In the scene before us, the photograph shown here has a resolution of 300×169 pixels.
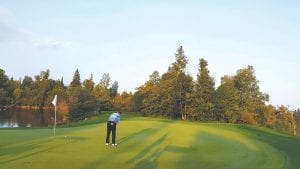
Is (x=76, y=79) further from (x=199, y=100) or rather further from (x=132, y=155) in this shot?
(x=132, y=155)

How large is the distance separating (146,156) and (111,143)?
391cm

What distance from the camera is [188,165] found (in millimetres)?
15188

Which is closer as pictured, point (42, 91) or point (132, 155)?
point (132, 155)

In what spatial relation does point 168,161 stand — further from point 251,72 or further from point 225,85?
point 251,72

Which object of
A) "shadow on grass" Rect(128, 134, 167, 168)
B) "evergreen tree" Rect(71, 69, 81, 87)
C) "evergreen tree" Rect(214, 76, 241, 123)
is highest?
"evergreen tree" Rect(71, 69, 81, 87)

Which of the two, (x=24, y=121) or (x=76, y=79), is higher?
(x=76, y=79)

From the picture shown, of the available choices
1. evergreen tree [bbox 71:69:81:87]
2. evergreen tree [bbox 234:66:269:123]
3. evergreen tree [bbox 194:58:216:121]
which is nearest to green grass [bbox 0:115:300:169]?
evergreen tree [bbox 194:58:216:121]

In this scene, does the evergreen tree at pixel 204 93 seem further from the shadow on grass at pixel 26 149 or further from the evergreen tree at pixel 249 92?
the shadow on grass at pixel 26 149

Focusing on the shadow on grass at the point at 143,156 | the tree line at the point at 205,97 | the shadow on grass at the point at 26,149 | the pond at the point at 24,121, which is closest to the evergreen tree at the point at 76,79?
the pond at the point at 24,121

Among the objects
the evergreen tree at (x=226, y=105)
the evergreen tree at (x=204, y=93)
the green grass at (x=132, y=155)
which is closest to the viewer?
the green grass at (x=132, y=155)

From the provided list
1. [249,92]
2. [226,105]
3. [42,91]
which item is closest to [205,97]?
[226,105]

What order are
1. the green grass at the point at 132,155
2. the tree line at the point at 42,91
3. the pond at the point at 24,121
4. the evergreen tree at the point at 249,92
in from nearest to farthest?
the green grass at the point at 132,155, the pond at the point at 24,121, the evergreen tree at the point at 249,92, the tree line at the point at 42,91

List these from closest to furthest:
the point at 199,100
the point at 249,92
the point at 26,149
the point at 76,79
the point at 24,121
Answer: the point at 26,149 < the point at 24,121 < the point at 199,100 < the point at 249,92 < the point at 76,79

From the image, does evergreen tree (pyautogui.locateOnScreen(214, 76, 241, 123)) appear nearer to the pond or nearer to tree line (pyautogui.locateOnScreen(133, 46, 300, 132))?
tree line (pyautogui.locateOnScreen(133, 46, 300, 132))
